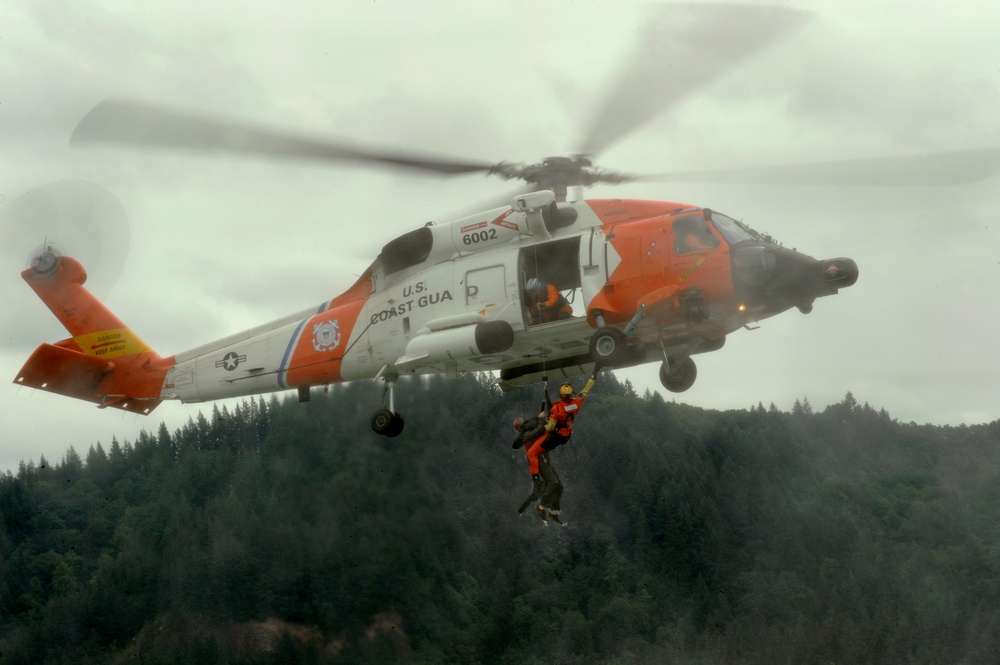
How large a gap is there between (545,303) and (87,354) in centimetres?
827

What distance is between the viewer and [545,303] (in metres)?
15.6

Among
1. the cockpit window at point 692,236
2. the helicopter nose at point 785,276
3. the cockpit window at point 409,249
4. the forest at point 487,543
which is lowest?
the forest at point 487,543

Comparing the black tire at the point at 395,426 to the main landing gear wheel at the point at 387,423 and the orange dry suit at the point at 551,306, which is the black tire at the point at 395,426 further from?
the orange dry suit at the point at 551,306

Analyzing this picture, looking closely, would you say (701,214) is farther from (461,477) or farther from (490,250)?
(461,477)

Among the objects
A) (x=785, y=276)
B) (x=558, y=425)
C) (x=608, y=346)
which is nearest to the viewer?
(x=785, y=276)

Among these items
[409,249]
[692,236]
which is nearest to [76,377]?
[409,249]

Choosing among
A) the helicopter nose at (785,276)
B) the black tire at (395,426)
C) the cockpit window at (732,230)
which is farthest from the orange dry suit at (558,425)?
the cockpit window at (732,230)

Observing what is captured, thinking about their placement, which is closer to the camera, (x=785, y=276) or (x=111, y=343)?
(x=785, y=276)

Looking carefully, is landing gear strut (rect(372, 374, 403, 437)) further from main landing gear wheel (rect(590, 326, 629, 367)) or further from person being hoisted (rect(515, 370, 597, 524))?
main landing gear wheel (rect(590, 326, 629, 367))

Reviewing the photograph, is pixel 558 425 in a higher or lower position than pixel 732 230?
lower

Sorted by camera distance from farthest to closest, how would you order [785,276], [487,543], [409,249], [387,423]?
[487,543]
[387,423]
[409,249]
[785,276]

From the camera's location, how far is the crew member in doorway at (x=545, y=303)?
15523 millimetres

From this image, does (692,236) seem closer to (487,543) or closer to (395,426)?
(395,426)

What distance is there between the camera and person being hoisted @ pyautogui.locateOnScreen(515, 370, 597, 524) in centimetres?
1547
